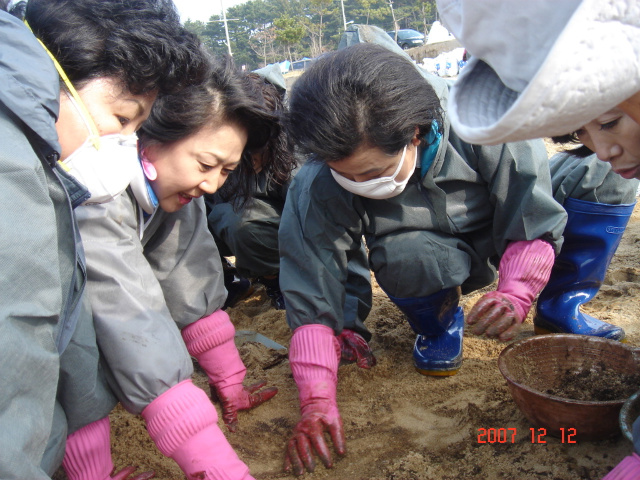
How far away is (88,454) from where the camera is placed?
167cm

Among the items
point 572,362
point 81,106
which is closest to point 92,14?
point 81,106

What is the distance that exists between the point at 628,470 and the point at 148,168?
1534 millimetres

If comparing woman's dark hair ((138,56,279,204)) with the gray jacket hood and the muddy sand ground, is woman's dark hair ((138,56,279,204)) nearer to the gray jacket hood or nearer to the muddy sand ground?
the gray jacket hood

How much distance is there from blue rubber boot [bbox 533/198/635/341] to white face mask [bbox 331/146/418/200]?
2.48 ft

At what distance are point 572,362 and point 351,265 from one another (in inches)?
37.1

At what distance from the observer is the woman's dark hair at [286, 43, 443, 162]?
1780mm

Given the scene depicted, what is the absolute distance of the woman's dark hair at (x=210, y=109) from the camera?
189 centimetres

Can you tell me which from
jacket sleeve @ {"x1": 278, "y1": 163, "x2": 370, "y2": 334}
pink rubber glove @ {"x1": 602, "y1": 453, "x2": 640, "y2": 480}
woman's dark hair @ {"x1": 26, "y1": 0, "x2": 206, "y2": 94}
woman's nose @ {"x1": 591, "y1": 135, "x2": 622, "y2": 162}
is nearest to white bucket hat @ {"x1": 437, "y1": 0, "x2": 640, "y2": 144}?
woman's nose @ {"x1": 591, "y1": 135, "x2": 622, "y2": 162}

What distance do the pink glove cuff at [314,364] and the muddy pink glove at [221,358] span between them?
0.82 ft

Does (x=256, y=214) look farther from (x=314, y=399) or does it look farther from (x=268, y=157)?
(x=314, y=399)

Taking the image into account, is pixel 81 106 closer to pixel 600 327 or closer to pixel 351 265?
pixel 351 265

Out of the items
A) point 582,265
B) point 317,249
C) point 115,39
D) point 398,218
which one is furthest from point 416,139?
point 115,39

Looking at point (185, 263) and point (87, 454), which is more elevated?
point (185, 263)

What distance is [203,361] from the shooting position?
7.01 ft
